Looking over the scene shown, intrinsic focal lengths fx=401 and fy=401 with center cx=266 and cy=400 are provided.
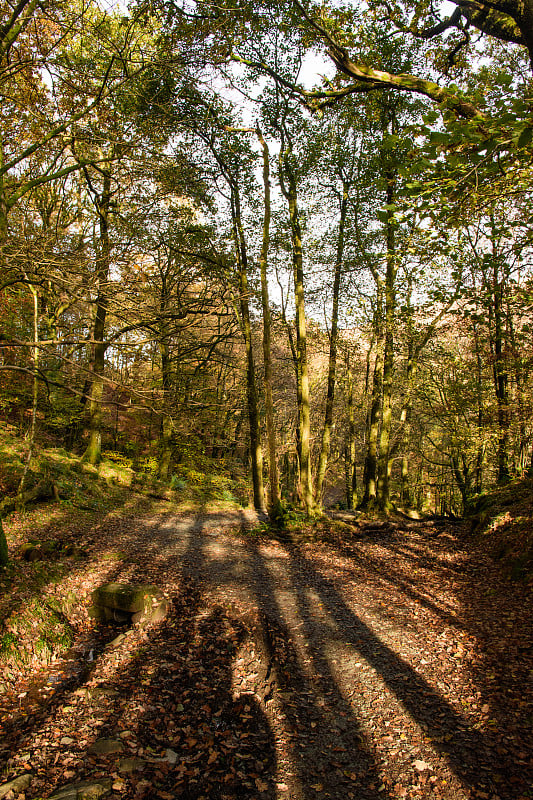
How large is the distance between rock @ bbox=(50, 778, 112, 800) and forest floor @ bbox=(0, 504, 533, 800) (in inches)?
0.6

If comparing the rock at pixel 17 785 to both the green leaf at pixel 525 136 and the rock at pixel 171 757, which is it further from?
the green leaf at pixel 525 136

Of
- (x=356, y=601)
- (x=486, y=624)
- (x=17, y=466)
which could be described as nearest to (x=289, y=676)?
(x=356, y=601)

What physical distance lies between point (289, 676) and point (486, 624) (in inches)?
Result: 112

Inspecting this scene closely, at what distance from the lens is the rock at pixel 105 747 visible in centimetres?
341


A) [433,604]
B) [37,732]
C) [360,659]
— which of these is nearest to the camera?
[37,732]

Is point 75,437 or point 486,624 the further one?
point 75,437

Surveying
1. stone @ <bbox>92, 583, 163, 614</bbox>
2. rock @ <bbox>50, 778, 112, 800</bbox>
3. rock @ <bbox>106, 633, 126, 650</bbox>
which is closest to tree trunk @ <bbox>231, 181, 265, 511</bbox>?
stone @ <bbox>92, 583, 163, 614</bbox>

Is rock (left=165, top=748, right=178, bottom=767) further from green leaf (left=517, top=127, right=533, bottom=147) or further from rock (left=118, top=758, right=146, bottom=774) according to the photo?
green leaf (left=517, top=127, right=533, bottom=147)

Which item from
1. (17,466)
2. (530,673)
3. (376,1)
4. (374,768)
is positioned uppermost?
(376,1)

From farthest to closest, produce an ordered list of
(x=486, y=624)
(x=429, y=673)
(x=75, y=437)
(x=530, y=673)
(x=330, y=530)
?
1. (x=75, y=437)
2. (x=330, y=530)
3. (x=486, y=624)
4. (x=429, y=673)
5. (x=530, y=673)

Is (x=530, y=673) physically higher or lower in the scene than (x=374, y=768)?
higher

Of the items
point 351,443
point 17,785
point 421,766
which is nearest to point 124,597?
point 17,785

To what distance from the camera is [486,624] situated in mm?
5457

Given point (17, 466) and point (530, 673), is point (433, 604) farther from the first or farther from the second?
point (17, 466)
